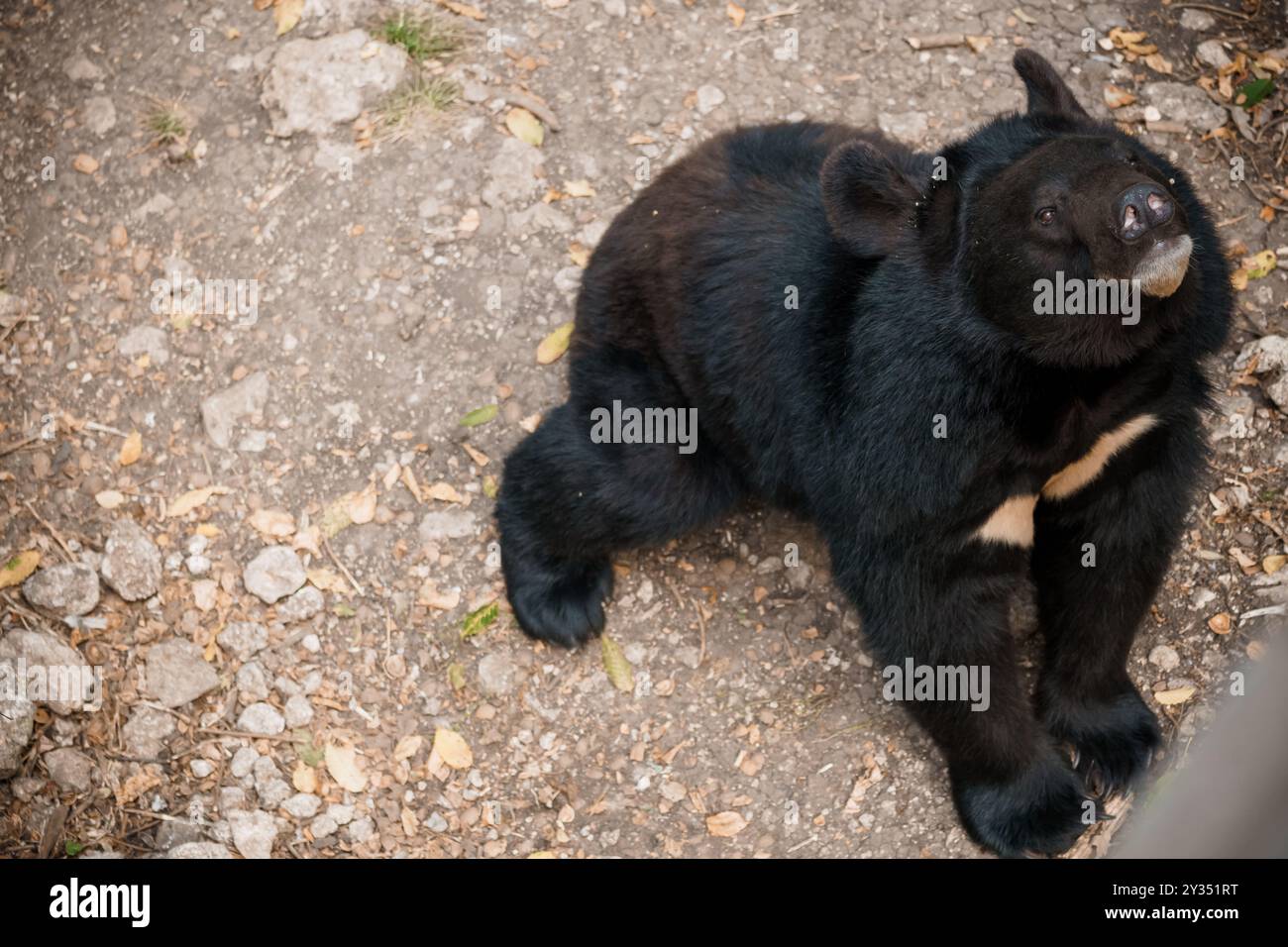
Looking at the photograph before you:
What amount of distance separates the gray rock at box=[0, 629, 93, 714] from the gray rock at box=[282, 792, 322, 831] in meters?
0.95

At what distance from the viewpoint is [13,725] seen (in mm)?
4988

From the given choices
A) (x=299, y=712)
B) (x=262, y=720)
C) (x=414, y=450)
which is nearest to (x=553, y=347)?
(x=414, y=450)

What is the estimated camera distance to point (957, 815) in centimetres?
452

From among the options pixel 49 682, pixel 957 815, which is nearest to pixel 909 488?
pixel 957 815

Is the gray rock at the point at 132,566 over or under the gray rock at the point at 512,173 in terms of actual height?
under

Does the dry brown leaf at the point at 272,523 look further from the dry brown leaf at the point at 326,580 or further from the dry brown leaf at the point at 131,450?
the dry brown leaf at the point at 131,450

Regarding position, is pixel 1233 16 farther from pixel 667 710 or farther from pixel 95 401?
pixel 95 401

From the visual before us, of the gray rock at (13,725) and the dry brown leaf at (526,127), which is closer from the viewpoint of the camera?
the gray rock at (13,725)

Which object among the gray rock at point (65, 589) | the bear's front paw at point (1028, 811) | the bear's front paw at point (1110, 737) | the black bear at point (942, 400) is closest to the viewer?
the black bear at point (942, 400)

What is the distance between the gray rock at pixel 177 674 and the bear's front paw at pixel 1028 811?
2862 mm

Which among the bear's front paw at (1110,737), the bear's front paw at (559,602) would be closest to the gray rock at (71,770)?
the bear's front paw at (559,602)

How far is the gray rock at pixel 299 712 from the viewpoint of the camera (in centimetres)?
495

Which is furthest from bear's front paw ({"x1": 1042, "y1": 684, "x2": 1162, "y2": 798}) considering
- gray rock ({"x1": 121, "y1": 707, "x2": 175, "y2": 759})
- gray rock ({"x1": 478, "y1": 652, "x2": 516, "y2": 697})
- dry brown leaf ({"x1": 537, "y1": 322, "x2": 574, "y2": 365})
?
gray rock ({"x1": 121, "y1": 707, "x2": 175, "y2": 759})

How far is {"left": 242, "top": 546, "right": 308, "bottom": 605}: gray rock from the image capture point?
202 inches
